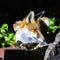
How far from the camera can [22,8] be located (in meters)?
2.18

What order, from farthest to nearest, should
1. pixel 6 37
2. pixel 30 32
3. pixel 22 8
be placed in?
pixel 22 8, pixel 6 37, pixel 30 32

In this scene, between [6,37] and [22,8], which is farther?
[22,8]

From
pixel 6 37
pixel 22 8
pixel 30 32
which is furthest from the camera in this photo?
pixel 22 8

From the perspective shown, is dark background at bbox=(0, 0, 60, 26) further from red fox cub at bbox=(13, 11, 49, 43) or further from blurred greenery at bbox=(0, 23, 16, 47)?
red fox cub at bbox=(13, 11, 49, 43)

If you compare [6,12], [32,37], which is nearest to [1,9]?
[6,12]

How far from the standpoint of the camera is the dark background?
2100 mm

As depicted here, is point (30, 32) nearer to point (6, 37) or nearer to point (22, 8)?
point (6, 37)

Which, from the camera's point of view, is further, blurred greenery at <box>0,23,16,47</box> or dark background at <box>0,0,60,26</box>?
dark background at <box>0,0,60,26</box>

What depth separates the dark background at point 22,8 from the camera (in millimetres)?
2100

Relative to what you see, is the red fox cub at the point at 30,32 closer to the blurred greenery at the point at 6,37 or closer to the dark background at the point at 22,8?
the blurred greenery at the point at 6,37

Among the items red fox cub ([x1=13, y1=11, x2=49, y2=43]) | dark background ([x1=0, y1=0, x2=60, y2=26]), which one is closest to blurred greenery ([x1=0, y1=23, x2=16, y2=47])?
red fox cub ([x1=13, y1=11, x2=49, y2=43])

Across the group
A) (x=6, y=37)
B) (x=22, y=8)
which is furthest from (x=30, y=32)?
(x=22, y=8)

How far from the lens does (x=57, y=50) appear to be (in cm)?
154

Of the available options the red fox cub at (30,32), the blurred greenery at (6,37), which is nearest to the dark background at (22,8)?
the blurred greenery at (6,37)
